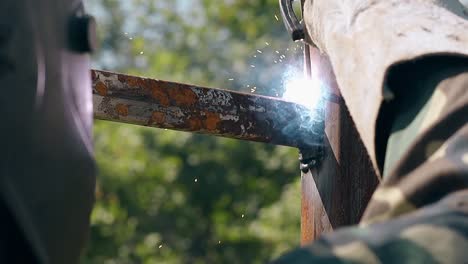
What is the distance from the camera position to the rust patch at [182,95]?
2.74 metres

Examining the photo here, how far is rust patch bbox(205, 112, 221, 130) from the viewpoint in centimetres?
278

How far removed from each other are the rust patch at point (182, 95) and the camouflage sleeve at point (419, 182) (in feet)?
4.79

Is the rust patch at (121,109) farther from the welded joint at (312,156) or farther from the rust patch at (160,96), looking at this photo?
the welded joint at (312,156)

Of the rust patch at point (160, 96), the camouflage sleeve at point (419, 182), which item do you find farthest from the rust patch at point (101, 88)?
the camouflage sleeve at point (419, 182)

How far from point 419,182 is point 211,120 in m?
1.71

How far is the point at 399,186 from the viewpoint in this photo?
1.11m

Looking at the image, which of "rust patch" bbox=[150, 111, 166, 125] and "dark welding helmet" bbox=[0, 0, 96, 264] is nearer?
"dark welding helmet" bbox=[0, 0, 96, 264]

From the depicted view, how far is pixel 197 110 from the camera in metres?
2.77

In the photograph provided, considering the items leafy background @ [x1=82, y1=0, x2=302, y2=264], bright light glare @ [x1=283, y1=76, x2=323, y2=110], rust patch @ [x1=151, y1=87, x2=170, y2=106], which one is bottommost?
leafy background @ [x1=82, y1=0, x2=302, y2=264]

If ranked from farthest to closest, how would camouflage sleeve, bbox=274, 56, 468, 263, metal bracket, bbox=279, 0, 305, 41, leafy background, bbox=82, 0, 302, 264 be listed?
leafy background, bbox=82, 0, 302, 264
metal bracket, bbox=279, 0, 305, 41
camouflage sleeve, bbox=274, 56, 468, 263

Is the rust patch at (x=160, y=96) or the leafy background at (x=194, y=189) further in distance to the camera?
the leafy background at (x=194, y=189)

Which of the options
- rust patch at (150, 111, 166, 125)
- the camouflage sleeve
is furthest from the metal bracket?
the camouflage sleeve

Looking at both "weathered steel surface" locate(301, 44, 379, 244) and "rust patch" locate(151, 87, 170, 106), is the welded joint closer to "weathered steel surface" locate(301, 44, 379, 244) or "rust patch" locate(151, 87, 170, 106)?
"weathered steel surface" locate(301, 44, 379, 244)

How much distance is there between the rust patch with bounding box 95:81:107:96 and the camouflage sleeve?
57.3 inches
